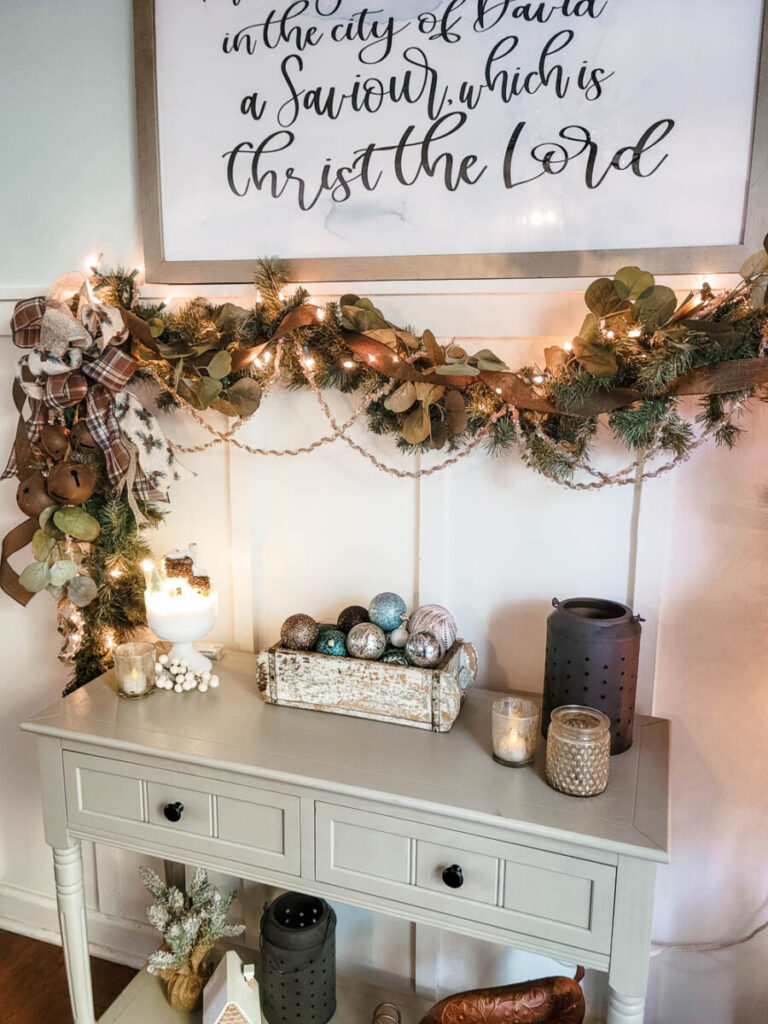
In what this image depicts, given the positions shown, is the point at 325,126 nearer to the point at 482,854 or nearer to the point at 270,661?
the point at 270,661

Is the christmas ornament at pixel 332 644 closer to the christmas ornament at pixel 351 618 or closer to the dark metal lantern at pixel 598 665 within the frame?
the christmas ornament at pixel 351 618

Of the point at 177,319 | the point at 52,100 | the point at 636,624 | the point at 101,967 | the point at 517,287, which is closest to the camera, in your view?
the point at 636,624

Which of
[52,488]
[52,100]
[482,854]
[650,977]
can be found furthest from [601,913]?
[52,100]

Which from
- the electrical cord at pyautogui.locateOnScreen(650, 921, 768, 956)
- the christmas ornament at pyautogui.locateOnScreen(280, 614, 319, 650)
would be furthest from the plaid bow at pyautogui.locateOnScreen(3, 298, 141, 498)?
the electrical cord at pyautogui.locateOnScreen(650, 921, 768, 956)

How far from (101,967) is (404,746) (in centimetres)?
124

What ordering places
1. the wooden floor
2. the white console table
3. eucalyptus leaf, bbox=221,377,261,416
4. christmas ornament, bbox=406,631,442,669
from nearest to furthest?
the white console table, christmas ornament, bbox=406,631,442,669, eucalyptus leaf, bbox=221,377,261,416, the wooden floor

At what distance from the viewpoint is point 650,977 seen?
149 cm

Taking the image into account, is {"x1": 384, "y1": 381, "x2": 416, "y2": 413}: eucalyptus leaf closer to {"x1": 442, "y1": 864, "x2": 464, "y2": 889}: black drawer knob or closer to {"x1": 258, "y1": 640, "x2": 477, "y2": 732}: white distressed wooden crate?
{"x1": 258, "y1": 640, "x2": 477, "y2": 732}: white distressed wooden crate

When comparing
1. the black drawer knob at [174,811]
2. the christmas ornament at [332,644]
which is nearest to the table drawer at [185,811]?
the black drawer knob at [174,811]

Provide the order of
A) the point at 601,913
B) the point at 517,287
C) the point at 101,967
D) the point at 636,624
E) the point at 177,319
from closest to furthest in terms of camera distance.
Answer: the point at 601,913
the point at 636,624
the point at 517,287
the point at 177,319
the point at 101,967

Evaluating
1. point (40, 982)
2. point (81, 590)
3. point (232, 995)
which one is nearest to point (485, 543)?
point (81, 590)

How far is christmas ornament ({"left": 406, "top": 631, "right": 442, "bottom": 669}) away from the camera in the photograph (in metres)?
1.27

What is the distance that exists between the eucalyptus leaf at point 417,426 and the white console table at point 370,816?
1.59 feet

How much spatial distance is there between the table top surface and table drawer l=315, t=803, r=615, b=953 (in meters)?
0.05
